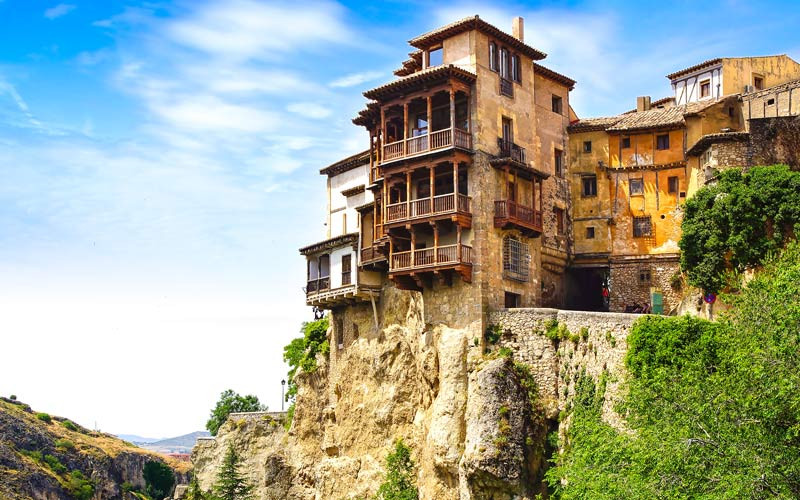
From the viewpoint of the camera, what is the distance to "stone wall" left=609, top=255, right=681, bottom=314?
5206 cm

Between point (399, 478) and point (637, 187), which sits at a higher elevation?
point (637, 187)

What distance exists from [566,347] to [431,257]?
7695 millimetres

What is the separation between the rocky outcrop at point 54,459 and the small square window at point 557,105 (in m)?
69.9

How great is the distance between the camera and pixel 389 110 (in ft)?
170

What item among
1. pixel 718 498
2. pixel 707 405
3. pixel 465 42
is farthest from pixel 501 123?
pixel 718 498

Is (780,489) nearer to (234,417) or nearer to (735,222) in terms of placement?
(735,222)

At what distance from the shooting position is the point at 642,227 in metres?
53.8

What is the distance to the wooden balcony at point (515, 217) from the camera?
48.9m

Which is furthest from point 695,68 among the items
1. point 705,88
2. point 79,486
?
point 79,486

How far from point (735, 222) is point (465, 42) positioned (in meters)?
15.7

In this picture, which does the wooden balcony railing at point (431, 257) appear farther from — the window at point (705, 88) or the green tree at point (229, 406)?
the green tree at point (229, 406)

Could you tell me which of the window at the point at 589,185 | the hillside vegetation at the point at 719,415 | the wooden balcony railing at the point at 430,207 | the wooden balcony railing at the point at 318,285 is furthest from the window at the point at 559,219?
the hillside vegetation at the point at 719,415

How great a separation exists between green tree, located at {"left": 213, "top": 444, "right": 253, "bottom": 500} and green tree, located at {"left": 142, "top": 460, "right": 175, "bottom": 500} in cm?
6116

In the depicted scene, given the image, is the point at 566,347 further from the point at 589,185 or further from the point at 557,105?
the point at 557,105
